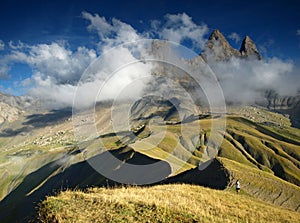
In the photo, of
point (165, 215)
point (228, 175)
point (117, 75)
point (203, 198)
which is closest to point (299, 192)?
point (228, 175)

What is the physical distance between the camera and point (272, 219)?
21.5m

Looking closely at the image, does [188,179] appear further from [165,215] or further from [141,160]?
[141,160]

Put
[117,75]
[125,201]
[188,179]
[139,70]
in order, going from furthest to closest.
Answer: [188,179] → [139,70] → [117,75] → [125,201]

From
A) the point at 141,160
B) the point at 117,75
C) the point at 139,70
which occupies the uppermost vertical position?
the point at 139,70

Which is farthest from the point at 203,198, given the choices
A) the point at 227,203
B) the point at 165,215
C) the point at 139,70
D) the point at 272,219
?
the point at 139,70

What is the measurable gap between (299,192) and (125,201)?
27180 millimetres

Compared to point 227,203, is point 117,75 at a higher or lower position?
higher

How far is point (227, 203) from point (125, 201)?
9.97 metres

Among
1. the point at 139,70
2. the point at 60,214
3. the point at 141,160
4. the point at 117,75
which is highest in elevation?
the point at 139,70

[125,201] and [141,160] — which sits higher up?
[125,201]

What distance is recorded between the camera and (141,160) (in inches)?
4102

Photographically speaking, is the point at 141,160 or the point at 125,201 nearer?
the point at 125,201

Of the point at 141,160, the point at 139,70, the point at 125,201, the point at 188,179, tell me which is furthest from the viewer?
the point at 141,160

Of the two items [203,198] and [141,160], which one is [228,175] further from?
[141,160]
